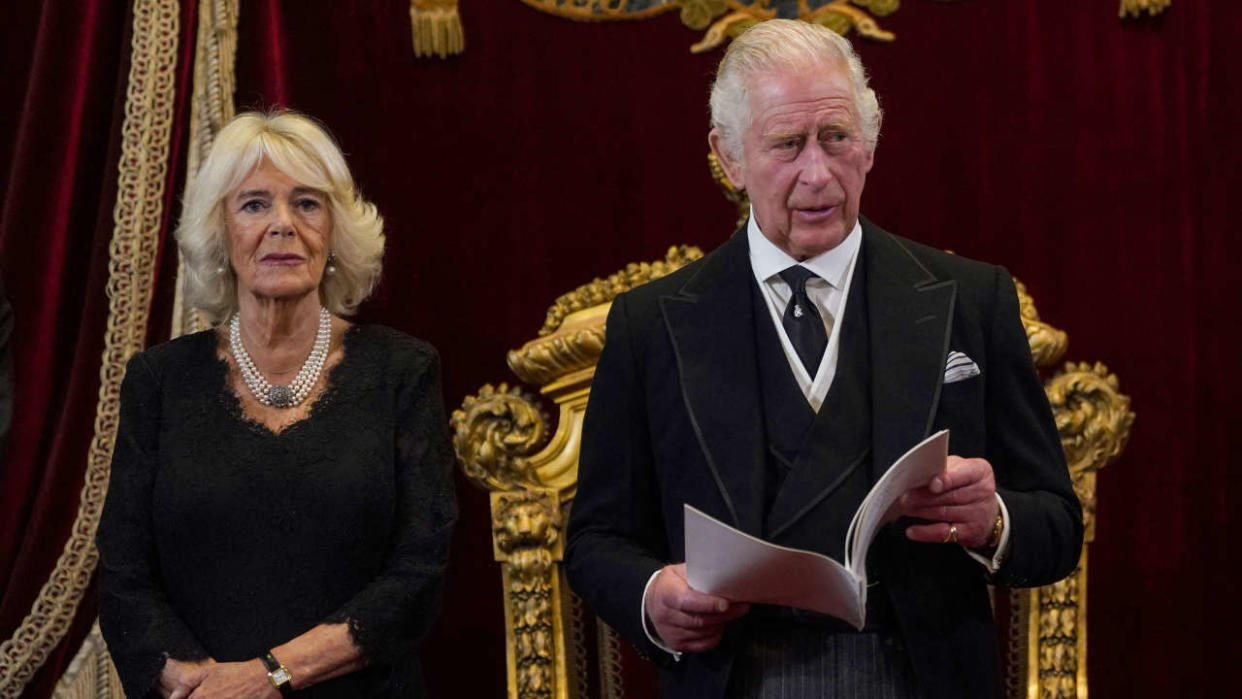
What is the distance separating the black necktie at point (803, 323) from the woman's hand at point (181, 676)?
1.00 metres

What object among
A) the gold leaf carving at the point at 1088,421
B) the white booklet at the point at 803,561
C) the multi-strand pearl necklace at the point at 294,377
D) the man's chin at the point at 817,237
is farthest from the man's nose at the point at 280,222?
the gold leaf carving at the point at 1088,421

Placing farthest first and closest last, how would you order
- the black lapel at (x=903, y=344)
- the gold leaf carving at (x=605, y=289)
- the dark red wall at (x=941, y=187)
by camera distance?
the dark red wall at (x=941, y=187)
the gold leaf carving at (x=605, y=289)
the black lapel at (x=903, y=344)

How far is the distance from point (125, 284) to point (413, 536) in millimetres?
1012

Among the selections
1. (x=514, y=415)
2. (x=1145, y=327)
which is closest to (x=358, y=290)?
(x=514, y=415)

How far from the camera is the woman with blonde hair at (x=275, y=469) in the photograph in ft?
7.80

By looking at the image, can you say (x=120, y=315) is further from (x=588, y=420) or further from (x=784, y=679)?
(x=784, y=679)

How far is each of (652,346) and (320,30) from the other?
4.79ft

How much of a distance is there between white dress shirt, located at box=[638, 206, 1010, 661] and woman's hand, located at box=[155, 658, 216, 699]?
0.78m

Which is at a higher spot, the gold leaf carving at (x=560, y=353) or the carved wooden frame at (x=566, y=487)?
the gold leaf carving at (x=560, y=353)

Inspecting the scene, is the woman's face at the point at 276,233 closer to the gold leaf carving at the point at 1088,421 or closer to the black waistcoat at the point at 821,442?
the black waistcoat at the point at 821,442

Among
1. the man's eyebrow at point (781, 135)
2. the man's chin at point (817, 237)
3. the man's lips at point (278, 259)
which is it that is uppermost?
the man's eyebrow at point (781, 135)

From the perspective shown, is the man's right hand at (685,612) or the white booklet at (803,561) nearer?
the white booklet at (803,561)

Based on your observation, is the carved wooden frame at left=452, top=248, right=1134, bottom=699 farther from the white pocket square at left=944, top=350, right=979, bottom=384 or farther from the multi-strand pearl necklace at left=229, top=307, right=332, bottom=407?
the white pocket square at left=944, top=350, right=979, bottom=384

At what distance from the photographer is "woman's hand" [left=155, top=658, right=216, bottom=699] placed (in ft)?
7.63
